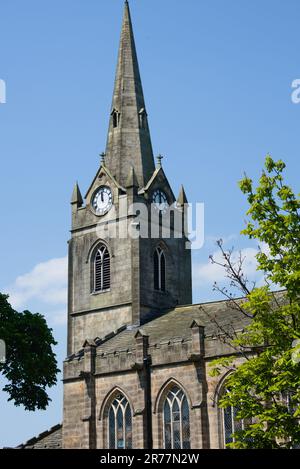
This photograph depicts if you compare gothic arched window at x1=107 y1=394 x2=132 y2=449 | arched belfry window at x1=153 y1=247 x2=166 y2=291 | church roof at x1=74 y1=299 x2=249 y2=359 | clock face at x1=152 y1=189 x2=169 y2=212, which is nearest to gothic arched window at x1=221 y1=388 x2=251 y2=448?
church roof at x1=74 y1=299 x2=249 y2=359

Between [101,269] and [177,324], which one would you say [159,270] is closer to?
[101,269]

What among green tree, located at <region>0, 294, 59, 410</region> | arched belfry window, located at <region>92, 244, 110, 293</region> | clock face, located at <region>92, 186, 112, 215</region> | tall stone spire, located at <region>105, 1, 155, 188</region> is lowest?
green tree, located at <region>0, 294, 59, 410</region>

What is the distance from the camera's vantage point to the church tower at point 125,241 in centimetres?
5831

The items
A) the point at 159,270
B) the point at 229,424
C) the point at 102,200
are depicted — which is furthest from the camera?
the point at 102,200

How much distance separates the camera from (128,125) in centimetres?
6419

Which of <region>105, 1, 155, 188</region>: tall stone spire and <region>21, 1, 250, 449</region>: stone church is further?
<region>105, 1, 155, 188</region>: tall stone spire

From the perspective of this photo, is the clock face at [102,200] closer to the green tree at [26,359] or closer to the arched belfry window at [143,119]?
the arched belfry window at [143,119]

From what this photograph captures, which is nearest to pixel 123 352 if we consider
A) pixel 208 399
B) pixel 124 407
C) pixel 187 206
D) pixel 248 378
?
pixel 124 407

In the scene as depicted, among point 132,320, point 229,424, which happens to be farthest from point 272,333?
point 132,320

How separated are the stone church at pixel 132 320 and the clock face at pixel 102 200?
0.08m

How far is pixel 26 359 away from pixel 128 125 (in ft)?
65.2

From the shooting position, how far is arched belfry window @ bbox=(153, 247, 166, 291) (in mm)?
60000

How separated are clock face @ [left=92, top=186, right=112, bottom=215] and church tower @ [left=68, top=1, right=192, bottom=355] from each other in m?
0.07

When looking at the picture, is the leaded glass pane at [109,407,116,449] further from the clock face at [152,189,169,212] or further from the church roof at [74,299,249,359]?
the clock face at [152,189,169,212]
